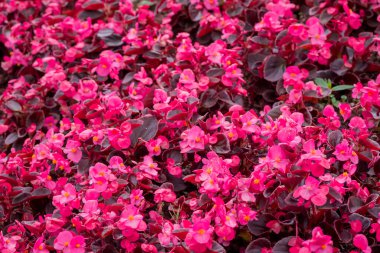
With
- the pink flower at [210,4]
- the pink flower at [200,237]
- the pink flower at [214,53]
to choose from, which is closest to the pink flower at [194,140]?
the pink flower at [200,237]

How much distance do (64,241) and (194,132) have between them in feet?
2.07

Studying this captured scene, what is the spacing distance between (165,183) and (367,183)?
0.78 meters

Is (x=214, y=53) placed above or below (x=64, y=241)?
above

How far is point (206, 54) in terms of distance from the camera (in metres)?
2.57

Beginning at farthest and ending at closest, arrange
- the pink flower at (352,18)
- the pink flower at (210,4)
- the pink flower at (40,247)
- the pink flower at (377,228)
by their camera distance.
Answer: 1. the pink flower at (210,4)
2. the pink flower at (352,18)
3. the pink flower at (40,247)
4. the pink flower at (377,228)

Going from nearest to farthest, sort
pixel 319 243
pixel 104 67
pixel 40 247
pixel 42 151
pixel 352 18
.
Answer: pixel 319 243
pixel 40 247
pixel 42 151
pixel 104 67
pixel 352 18

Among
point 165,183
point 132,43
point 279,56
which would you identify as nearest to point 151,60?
point 132,43

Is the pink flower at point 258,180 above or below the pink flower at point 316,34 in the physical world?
below

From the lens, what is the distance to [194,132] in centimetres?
218

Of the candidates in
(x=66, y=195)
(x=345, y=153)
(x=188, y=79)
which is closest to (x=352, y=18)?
(x=188, y=79)

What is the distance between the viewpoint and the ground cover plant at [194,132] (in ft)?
6.40

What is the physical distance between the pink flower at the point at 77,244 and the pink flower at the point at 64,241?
0.01m

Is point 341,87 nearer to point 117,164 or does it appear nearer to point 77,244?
point 117,164

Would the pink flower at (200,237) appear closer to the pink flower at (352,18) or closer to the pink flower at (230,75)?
the pink flower at (230,75)
